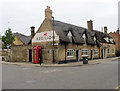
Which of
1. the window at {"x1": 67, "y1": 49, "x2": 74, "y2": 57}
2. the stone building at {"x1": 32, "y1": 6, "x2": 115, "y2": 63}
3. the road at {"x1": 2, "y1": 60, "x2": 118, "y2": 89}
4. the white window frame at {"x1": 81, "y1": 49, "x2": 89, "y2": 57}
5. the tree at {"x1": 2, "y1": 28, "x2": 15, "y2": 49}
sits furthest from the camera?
the tree at {"x1": 2, "y1": 28, "x2": 15, "y2": 49}

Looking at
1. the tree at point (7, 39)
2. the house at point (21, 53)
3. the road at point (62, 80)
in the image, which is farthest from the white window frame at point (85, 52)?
the tree at point (7, 39)

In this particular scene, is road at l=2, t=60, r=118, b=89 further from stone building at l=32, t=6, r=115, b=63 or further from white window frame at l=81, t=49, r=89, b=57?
white window frame at l=81, t=49, r=89, b=57

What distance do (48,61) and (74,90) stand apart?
1609 cm

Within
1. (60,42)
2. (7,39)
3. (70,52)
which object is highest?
(7,39)

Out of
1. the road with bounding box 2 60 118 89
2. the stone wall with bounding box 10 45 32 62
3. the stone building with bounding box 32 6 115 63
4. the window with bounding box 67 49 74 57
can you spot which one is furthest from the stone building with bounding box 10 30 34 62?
the road with bounding box 2 60 118 89

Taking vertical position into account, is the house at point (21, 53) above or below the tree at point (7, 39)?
below

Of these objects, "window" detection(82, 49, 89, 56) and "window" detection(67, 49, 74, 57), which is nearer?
"window" detection(67, 49, 74, 57)

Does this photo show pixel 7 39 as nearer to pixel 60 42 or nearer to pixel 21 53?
pixel 21 53

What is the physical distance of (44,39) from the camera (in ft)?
77.5

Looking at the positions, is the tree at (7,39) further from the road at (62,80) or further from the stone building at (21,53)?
the road at (62,80)

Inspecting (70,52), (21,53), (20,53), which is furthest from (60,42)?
(20,53)

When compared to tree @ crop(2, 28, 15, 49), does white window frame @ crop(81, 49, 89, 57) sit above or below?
below

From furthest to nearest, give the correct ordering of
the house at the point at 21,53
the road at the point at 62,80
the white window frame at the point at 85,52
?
the white window frame at the point at 85,52 < the house at the point at 21,53 < the road at the point at 62,80

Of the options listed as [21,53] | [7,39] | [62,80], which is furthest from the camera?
[7,39]
